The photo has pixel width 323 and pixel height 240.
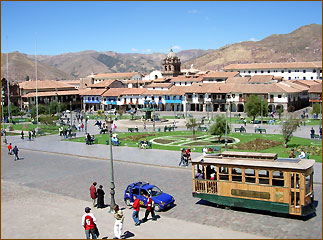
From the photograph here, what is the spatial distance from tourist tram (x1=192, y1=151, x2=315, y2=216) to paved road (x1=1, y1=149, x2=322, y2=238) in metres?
0.47

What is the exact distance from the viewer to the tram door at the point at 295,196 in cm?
1457

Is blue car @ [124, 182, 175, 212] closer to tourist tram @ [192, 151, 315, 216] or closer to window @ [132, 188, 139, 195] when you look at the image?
window @ [132, 188, 139, 195]

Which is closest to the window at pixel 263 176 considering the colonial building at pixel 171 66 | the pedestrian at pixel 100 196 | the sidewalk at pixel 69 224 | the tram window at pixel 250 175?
the tram window at pixel 250 175

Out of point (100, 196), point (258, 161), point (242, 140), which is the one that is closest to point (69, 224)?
point (100, 196)

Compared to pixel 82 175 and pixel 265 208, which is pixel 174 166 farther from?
pixel 265 208

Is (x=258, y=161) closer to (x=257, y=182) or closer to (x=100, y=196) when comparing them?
(x=257, y=182)

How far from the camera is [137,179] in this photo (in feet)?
72.1

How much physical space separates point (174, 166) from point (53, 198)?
8.70m

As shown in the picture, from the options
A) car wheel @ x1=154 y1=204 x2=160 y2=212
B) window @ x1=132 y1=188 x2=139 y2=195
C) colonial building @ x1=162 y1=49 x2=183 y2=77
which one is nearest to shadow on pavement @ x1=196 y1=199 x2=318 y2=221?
car wheel @ x1=154 y1=204 x2=160 y2=212

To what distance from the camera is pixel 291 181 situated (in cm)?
1502

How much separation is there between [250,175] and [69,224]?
715cm

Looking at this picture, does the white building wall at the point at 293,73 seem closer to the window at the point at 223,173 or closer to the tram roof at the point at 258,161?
the tram roof at the point at 258,161

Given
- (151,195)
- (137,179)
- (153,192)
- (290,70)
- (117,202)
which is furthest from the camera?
(290,70)

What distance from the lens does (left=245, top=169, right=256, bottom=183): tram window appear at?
15.5 m
